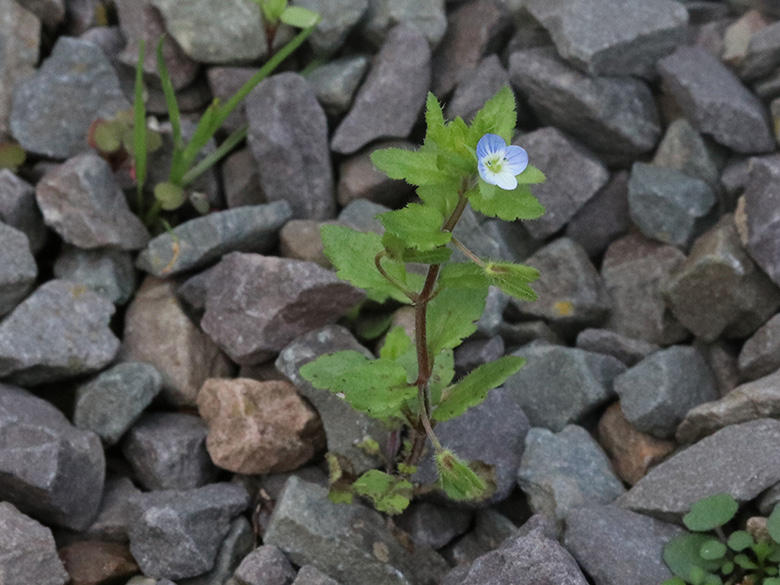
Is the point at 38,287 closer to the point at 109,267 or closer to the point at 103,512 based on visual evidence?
the point at 109,267

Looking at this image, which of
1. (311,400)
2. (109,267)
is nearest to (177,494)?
(311,400)

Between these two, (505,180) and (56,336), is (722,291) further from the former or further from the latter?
(56,336)

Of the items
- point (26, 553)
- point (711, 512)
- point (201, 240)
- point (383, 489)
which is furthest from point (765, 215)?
point (26, 553)

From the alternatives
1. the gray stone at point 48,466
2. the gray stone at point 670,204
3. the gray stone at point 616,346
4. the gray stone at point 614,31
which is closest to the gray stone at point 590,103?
the gray stone at point 614,31

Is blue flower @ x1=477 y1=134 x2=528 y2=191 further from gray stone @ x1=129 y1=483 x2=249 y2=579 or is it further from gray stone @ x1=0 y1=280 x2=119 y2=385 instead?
gray stone @ x1=0 y1=280 x2=119 y2=385

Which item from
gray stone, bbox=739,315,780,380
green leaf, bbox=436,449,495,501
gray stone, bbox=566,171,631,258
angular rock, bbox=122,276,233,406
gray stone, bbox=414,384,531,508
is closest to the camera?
green leaf, bbox=436,449,495,501

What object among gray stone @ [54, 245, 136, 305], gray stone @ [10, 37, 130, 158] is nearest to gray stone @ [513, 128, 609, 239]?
gray stone @ [54, 245, 136, 305]
